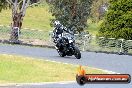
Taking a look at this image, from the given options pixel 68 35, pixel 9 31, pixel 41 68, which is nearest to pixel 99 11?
pixel 9 31

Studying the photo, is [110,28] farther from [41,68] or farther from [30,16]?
[30,16]

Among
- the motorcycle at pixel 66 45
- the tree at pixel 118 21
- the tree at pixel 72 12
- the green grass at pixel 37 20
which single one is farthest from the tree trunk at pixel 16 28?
the green grass at pixel 37 20

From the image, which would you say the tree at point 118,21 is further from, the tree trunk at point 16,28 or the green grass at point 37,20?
the green grass at point 37,20

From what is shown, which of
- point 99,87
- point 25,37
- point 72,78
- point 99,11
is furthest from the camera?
point 99,11

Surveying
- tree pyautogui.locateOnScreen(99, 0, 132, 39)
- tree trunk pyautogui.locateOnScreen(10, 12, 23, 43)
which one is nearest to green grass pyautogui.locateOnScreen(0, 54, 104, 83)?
tree pyautogui.locateOnScreen(99, 0, 132, 39)

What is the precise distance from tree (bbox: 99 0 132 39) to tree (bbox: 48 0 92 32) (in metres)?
9.75

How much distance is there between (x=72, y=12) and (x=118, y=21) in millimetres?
11343

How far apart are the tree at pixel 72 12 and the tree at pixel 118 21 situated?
975cm

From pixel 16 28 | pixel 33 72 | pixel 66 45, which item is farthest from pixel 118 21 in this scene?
pixel 33 72

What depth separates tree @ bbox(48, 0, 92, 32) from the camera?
39000mm

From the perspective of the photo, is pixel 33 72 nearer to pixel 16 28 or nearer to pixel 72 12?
pixel 16 28

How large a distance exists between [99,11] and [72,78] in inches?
2197

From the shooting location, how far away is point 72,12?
39.4 m

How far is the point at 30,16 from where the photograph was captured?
3120 inches
